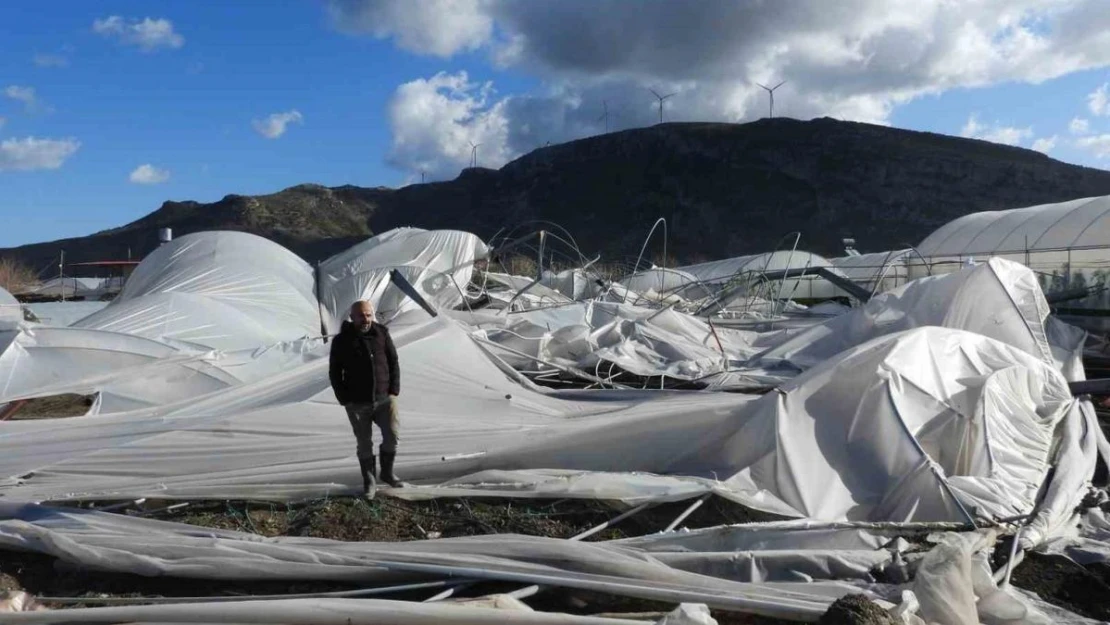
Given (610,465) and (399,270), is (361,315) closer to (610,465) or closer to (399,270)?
(610,465)

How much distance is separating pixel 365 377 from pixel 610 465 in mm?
2019

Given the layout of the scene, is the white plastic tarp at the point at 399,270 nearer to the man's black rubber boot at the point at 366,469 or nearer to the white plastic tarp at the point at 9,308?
the white plastic tarp at the point at 9,308

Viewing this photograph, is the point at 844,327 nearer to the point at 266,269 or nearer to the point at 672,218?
the point at 266,269

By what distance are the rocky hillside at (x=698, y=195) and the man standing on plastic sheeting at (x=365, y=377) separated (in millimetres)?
55572

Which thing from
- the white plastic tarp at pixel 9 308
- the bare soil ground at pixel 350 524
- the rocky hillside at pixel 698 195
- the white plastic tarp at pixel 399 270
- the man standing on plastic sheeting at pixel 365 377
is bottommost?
the bare soil ground at pixel 350 524

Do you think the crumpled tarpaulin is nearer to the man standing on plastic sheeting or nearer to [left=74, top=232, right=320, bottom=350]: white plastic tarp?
the man standing on plastic sheeting

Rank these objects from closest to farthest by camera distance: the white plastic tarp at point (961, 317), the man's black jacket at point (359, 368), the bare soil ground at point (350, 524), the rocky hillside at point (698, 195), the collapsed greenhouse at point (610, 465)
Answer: the collapsed greenhouse at point (610, 465)
the bare soil ground at point (350, 524)
the man's black jacket at point (359, 368)
the white plastic tarp at point (961, 317)
the rocky hillside at point (698, 195)

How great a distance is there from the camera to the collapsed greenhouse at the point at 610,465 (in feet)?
16.6

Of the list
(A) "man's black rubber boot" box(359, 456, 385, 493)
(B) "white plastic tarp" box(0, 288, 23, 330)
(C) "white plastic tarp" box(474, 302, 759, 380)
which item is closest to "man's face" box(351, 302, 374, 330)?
(A) "man's black rubber boot" box(359, 456, 385, 493)

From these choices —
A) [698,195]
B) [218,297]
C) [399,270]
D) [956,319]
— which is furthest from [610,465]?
[698,195]

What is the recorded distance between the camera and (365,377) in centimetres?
663

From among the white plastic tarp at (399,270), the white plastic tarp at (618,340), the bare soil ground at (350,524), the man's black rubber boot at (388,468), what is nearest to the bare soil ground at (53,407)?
the bare soil ground at (350,524)

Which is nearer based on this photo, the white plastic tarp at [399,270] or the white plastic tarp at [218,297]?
the white plastic tarp at [218,297]

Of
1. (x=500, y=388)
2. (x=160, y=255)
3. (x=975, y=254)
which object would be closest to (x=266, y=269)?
(x=160, y=255)
